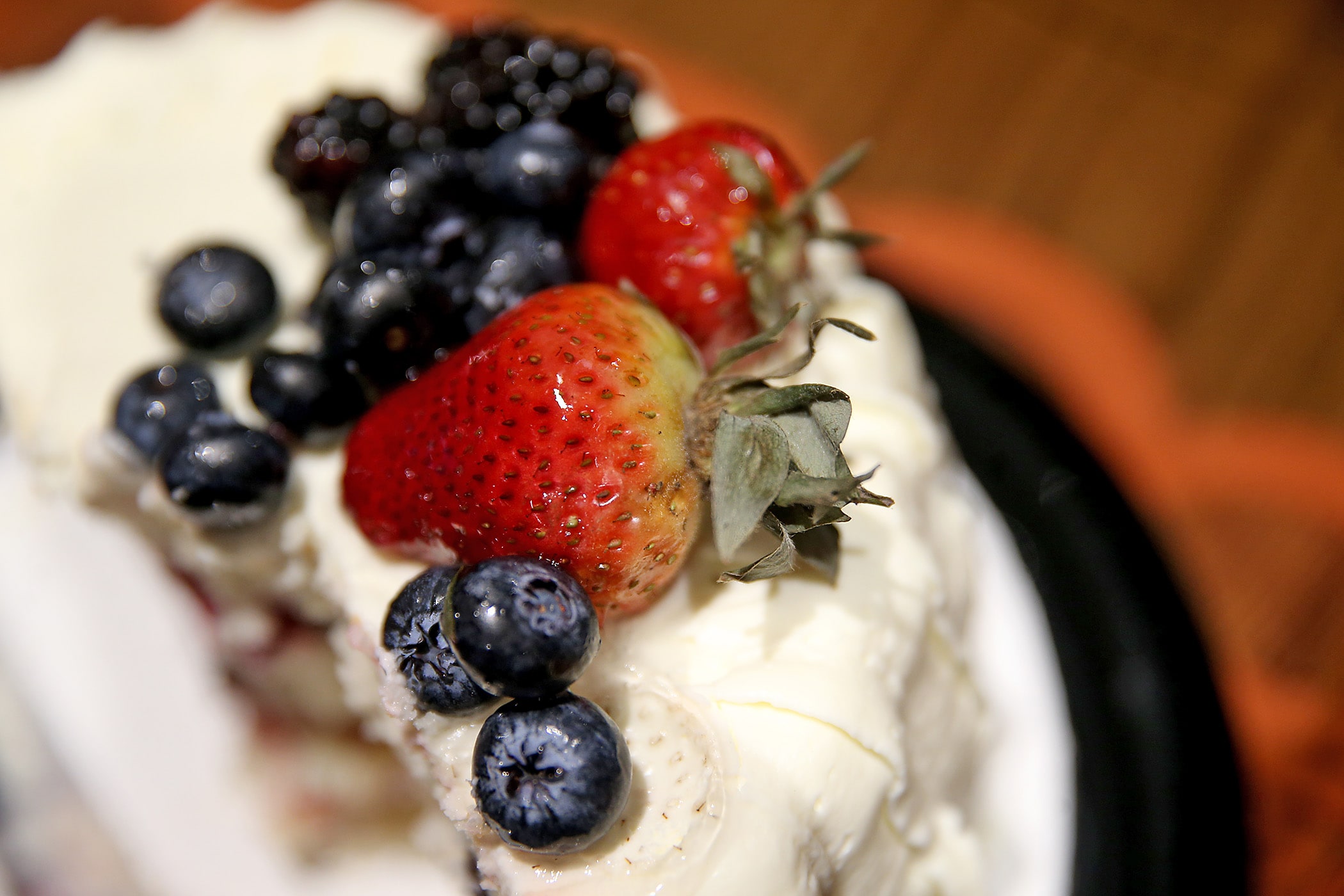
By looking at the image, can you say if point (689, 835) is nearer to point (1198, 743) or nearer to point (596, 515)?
point (596, 515)

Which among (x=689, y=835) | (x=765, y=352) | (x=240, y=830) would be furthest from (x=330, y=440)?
(x=240, y=830)

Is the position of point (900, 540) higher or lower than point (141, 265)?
higher

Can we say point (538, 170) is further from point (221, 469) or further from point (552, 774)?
point (552, 774)

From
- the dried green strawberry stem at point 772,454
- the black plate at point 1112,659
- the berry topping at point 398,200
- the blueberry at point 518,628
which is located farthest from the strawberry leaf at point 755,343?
the black plate at point 1112,659

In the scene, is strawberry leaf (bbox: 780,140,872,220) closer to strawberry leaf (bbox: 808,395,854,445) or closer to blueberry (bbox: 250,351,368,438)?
strawberry leaf (bbox: 808,395,854,445)

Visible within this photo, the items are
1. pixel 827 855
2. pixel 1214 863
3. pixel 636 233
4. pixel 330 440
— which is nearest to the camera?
pixel 827 855

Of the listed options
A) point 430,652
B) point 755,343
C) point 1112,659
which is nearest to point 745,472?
point 755,343
